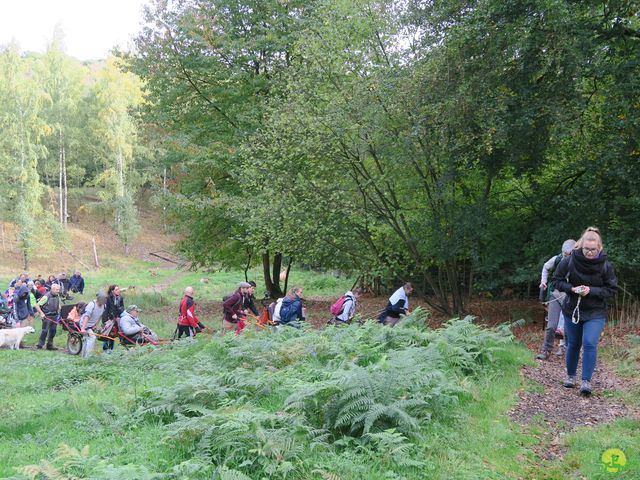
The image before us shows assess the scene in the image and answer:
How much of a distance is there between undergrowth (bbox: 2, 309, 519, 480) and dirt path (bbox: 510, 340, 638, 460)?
0.54m

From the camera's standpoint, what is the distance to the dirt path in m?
5.34

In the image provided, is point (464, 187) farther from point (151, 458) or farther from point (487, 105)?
point (151, 458)

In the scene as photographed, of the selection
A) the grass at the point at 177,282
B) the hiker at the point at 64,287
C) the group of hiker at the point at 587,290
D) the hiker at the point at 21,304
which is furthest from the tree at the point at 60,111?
the group of hiker at the point at 587,290

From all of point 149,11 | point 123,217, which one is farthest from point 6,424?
point 123,217

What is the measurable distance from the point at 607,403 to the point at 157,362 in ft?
22.9

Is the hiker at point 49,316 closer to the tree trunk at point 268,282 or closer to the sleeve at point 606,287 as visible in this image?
the tree trunk at point 268,282

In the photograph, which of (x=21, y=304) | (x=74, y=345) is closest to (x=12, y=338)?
(x=74, y=345)

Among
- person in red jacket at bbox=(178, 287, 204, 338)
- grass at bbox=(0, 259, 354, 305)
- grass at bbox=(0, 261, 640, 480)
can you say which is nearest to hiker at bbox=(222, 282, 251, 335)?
person in red jacket at bbox=(178, 287, 204, 338)

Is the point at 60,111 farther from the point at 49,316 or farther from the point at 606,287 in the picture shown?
the point at 606,287

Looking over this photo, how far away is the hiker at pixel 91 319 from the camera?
1330cm

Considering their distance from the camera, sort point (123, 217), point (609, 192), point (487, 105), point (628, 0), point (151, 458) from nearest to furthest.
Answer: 1. point (151, 458)
2. point (628, 0)
3. point (487, 105)
4. point (609, 192)
5. point (123, 217)

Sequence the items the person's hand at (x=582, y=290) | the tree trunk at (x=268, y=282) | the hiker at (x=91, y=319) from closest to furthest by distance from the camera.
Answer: the person's hand at (x=582, y=290)
the hiker at (x=91, y=319)
the tree trunk at (x=268, y=282)

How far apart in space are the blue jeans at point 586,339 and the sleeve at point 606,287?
28cm

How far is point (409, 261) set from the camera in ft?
53.0
